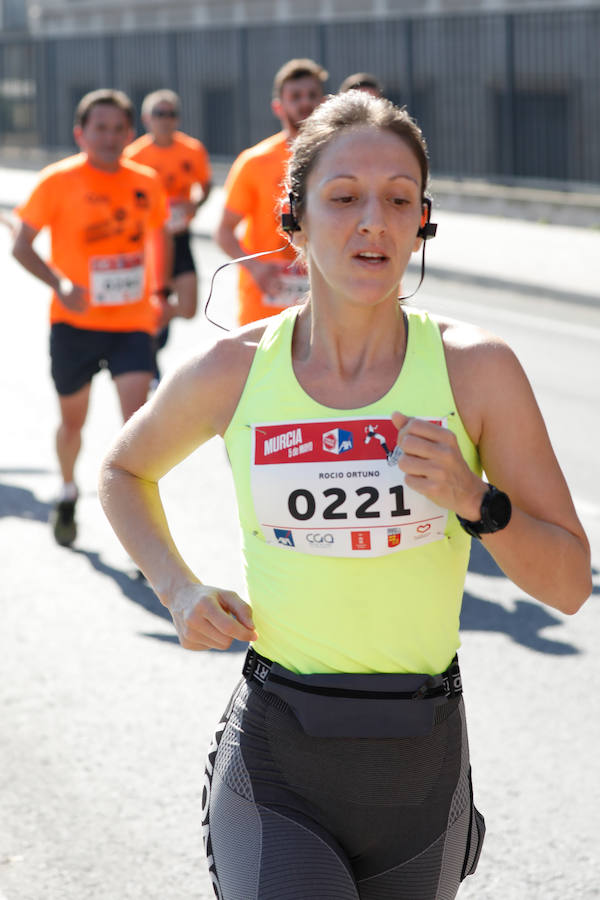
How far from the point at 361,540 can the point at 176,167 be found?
9.62 metres

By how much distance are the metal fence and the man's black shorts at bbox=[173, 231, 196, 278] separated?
10.9 metres

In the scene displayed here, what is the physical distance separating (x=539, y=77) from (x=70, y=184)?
15.3 m

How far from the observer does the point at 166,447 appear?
2.83 metres

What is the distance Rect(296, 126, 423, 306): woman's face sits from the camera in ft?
8.56

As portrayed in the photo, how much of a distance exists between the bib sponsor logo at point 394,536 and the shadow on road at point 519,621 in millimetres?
3231

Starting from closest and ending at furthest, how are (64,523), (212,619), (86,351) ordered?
(212,619), (64,523), (86,351)

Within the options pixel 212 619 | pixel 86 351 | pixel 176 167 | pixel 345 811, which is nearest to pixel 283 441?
pixel 212 619

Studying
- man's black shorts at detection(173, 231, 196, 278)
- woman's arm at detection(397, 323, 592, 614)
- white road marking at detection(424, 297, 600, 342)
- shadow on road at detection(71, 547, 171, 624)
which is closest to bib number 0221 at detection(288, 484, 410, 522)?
woman's arm at detection(397, 323, 592, 614)

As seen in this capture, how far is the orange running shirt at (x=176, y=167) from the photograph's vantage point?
1176 centimetres

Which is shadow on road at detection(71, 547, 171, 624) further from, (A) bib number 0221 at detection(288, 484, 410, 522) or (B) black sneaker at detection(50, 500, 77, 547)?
(A) bib number 0221 at detection(288, 484, 410, 522)

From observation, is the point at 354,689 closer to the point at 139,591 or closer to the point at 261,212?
the point at 139,591

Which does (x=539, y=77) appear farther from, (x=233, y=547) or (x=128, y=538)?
(x=128, y=538)

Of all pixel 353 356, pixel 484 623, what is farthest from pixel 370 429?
pixel 484 623

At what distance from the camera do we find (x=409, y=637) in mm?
2580
